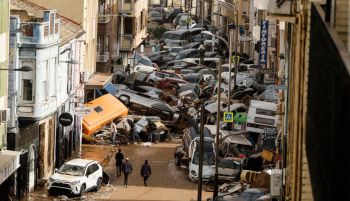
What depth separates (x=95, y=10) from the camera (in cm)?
6009

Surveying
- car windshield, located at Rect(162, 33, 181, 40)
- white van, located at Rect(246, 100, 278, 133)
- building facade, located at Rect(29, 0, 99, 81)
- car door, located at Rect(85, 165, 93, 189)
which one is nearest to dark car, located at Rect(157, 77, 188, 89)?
building facade, located at Rect(29, 0, 99, 81)

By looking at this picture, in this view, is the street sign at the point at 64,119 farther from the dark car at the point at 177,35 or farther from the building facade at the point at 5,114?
the dark car at the point at 177,35

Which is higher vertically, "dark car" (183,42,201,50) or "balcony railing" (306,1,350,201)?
"balcony railing" (306,1,350,201)

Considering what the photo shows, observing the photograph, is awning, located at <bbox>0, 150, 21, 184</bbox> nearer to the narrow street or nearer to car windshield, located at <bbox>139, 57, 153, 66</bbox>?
the narrow street

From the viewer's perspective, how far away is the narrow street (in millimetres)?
37844

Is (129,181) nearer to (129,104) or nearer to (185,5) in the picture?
(129,104)

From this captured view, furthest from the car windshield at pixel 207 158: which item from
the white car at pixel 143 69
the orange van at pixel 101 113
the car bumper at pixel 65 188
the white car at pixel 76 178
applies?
the white car at pixel 143 69

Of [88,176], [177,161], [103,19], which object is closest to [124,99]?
[103,19]

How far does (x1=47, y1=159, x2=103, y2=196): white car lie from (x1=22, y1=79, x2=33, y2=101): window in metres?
3.03

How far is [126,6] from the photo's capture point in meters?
79.9

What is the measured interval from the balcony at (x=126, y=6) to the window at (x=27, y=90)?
41972 mm

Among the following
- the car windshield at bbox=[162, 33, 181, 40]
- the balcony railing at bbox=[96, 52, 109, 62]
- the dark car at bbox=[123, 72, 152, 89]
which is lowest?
the dark car at bbox=[123, 72, 152, 89]

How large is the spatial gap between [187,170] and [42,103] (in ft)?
30.8

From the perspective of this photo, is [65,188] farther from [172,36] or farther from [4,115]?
[172,36]
